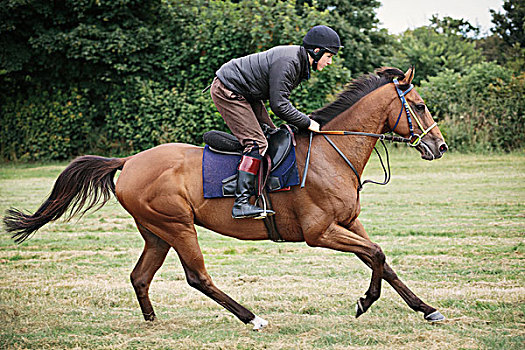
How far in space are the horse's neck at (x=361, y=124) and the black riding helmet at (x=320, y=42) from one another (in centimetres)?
61

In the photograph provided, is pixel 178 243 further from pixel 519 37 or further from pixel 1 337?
pixel 519 37

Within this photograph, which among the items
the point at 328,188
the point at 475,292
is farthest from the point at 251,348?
the point at 475,292

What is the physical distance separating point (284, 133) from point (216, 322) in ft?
6.33

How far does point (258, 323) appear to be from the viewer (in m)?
5.12

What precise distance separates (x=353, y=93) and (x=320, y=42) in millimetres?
670

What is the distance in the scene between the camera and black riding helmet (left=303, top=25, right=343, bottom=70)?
504 centimetres

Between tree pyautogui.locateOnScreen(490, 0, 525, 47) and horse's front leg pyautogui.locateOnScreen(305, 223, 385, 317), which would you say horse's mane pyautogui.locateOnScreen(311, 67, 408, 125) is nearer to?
horse's front leg pyautogui.locateOnScreen(305, 223, 385, 317)

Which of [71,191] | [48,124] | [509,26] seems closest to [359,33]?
[48,124]

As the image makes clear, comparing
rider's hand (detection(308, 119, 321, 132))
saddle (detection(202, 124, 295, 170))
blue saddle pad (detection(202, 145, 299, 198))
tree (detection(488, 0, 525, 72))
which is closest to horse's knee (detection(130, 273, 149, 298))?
blue saddle pad (detection(202, 145, 299, 198))

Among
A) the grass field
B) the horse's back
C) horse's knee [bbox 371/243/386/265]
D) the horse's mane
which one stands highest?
the horse's mane

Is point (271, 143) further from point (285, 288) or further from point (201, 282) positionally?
point (285, 288)

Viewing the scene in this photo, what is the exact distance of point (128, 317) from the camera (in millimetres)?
5641

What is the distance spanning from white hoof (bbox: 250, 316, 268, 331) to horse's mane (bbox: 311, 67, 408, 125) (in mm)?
1929

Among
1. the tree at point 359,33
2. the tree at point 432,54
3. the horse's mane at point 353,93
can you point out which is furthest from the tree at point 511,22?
the horse's mane at point 353,93
